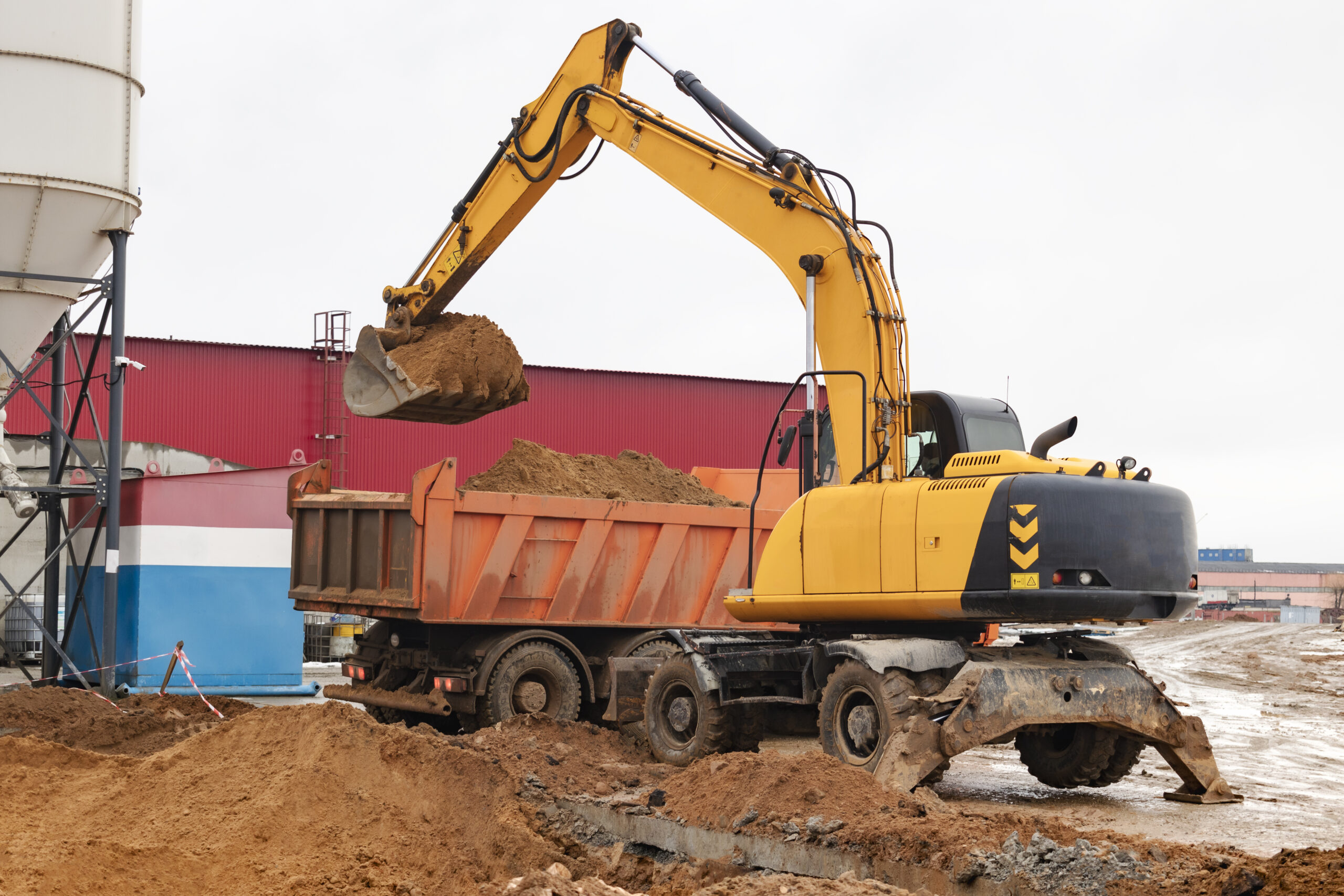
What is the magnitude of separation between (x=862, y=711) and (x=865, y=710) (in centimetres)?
4

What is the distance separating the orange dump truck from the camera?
1200 centimetres

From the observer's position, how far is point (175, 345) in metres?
29.1

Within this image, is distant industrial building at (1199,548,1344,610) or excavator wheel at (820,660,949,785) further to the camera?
distant industrial building at (1199,548,1344,610)

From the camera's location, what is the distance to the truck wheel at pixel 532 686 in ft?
39.5

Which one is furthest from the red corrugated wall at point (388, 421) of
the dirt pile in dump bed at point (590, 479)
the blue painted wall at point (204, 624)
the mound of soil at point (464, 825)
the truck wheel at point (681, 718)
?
the mound of soil at point (464, 825)

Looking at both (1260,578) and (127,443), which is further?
(1260,578)

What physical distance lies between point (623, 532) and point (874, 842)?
6.54 m

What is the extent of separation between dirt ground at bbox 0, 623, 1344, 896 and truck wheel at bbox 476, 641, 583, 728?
54.1 inches

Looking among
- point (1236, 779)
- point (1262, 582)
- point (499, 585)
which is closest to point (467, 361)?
point (499, 585)

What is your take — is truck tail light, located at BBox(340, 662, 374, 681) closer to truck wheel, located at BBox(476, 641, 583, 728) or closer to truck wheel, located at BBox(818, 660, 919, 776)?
truck wheel, located at BBox(476, 641, 583, 728)

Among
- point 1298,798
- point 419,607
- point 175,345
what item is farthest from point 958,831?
point 175,345

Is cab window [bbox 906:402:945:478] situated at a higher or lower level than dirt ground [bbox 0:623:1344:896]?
higher

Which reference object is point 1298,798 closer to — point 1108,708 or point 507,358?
point 1108,708

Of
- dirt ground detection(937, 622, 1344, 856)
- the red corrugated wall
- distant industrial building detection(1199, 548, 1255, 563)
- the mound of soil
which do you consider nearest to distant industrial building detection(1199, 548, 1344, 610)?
distant industrial building detection(1199, 548, 1255, 563)
